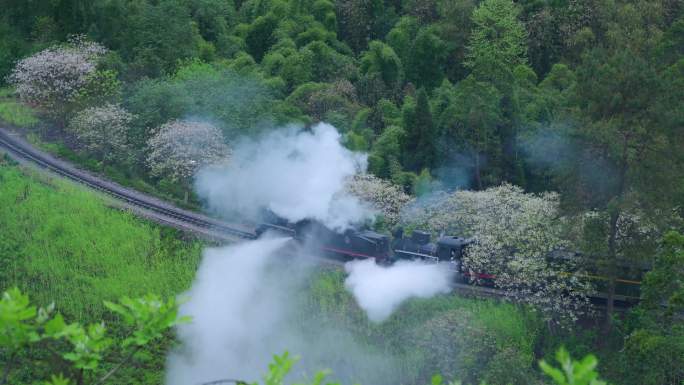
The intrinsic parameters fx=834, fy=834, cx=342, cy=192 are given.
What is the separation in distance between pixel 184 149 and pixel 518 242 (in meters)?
14.0

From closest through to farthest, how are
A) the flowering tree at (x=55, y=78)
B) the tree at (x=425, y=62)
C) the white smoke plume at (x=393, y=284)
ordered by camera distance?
the white smoke plume at (x=393, y=284) < the flowering tree at (x=55, y=78) < the tree at (x=425, y=62)

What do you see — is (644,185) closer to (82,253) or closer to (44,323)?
(82,253)

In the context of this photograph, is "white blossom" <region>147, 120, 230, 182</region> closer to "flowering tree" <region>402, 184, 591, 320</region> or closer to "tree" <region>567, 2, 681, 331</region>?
"flowering tree" <region>402, 184, 591, 320</region>

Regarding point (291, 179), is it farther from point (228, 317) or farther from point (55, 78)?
point (55, 78)

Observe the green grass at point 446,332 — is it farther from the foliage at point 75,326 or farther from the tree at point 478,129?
the foliage at point 75,326

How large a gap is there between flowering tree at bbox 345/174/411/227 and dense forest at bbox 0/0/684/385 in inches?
5.0

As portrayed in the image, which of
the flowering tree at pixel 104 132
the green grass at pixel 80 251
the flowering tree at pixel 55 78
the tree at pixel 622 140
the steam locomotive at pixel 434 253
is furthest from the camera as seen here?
the flowering tree at pixel 55 78

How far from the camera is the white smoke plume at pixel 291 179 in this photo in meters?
28.4

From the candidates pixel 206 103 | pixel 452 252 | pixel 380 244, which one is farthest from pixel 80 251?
pixel 452 252

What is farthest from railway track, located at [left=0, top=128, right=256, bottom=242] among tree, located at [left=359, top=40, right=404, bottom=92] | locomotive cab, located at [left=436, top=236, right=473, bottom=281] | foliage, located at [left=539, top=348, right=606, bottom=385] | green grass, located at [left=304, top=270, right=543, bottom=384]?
foliage, located at [left=539, top=348, right=606, bottom=385]

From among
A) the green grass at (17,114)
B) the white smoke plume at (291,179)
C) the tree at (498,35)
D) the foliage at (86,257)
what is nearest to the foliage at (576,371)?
the foliage at (86,257)

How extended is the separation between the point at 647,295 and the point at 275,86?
74.4ft

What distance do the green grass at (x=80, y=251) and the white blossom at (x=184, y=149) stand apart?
10.4 feet

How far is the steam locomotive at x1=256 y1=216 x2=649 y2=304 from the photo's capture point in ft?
88.4
